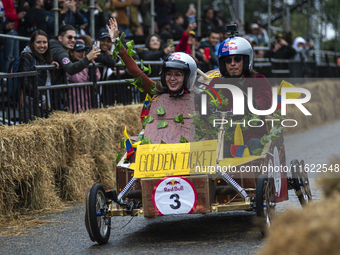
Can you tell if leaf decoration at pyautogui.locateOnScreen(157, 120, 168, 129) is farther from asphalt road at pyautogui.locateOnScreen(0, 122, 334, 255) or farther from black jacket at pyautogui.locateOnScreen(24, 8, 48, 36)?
black jacket at pyautogui.locateOnScreen(24, 8, 48, 36)

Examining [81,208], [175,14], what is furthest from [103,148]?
[175,14]

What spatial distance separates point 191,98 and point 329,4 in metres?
46.5

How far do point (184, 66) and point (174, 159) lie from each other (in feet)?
3.95

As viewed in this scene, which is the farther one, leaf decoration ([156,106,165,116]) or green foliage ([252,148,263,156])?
leaf decoration ([156,106,165,116])

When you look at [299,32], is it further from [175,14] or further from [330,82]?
[175,14]

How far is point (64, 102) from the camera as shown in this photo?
9227 millimetres

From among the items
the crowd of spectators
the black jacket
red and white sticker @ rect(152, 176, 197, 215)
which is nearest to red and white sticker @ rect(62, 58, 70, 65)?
the crowd of spectators

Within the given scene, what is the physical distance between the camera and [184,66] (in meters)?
6.29

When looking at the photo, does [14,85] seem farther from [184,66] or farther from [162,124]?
[184,66]

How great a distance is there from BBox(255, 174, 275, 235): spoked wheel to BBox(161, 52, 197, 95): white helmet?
1522mm

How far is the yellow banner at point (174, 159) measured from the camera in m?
5.49

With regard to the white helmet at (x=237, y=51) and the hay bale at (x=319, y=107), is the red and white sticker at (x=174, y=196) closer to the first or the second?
the white helmet at (x=237, y=51)

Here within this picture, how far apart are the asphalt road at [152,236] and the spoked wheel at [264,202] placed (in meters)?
0.20

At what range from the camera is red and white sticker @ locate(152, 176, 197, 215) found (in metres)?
5.34
